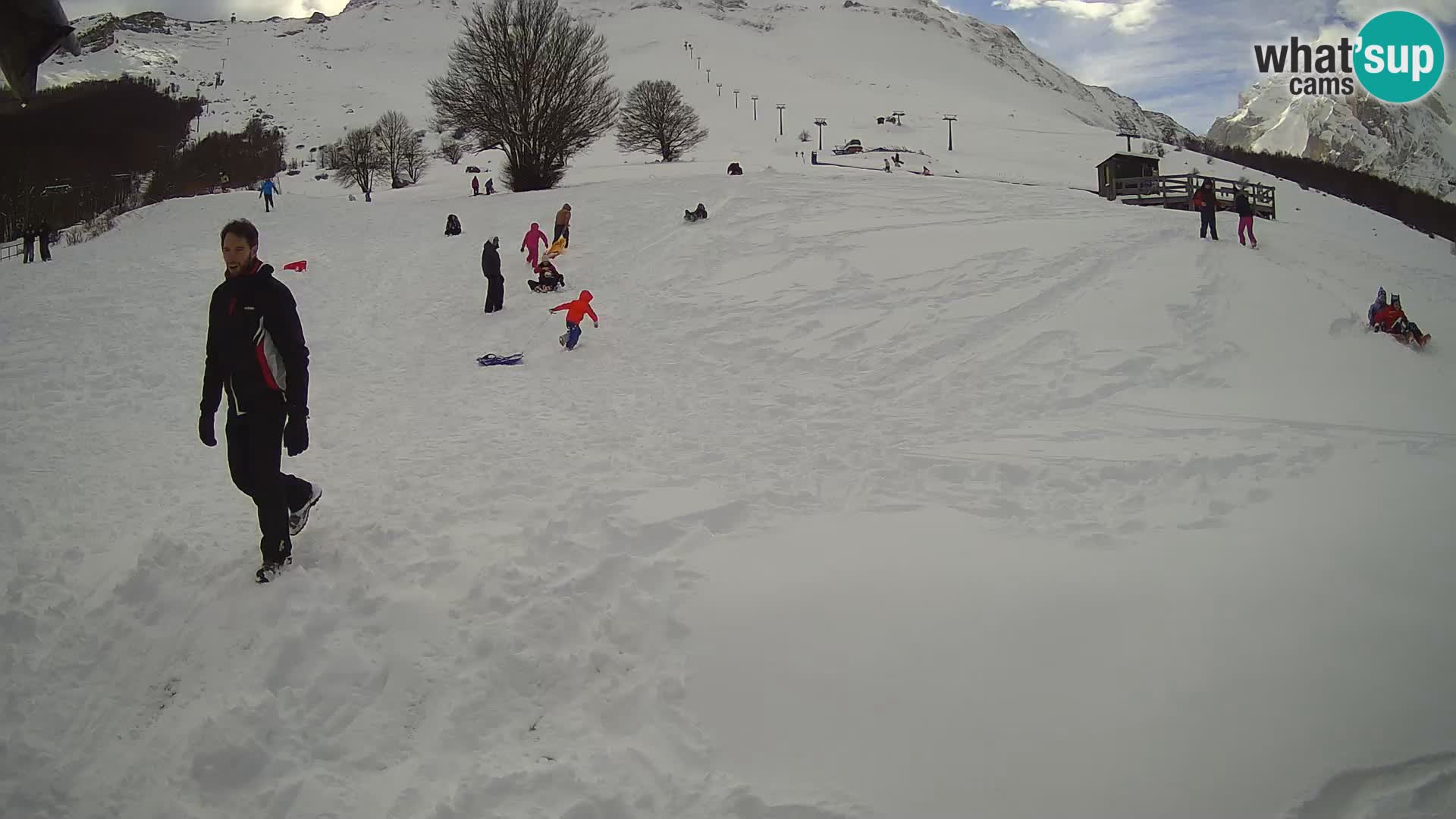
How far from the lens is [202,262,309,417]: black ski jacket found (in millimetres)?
3965

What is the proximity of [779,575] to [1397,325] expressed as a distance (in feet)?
32.0

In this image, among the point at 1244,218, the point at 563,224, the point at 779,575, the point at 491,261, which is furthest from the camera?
the point at 563,224

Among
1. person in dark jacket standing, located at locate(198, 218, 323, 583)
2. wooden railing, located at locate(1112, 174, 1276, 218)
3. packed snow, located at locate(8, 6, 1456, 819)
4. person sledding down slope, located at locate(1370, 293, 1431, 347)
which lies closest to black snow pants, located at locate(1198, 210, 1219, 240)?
packed snow, located at locate(8, 6, 1456, 819)

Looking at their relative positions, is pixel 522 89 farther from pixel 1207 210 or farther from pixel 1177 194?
pixel 1207 210

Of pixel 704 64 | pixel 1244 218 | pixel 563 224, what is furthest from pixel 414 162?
pixel 704 64

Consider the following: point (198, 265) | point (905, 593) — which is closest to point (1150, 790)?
point (905, 593)

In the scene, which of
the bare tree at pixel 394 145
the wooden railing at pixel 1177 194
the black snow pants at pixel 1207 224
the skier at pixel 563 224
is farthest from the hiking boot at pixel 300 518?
the bare tree at pixel 394 145

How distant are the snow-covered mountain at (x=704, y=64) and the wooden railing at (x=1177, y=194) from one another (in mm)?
54760

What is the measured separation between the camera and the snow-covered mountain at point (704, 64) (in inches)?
4176

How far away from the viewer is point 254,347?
3965mm

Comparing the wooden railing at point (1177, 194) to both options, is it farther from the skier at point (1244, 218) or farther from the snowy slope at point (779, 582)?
the snowy slope at point (779, 582)

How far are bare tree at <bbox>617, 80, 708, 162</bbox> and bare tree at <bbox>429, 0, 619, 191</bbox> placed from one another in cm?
1879

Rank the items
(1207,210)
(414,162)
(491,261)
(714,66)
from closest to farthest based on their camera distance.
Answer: (491,261) → (1207,210) → (414,162) → (714,66)

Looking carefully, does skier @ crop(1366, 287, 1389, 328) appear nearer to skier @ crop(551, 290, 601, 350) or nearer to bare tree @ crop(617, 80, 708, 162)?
skier @ crop(551, 290, 601, 350)
